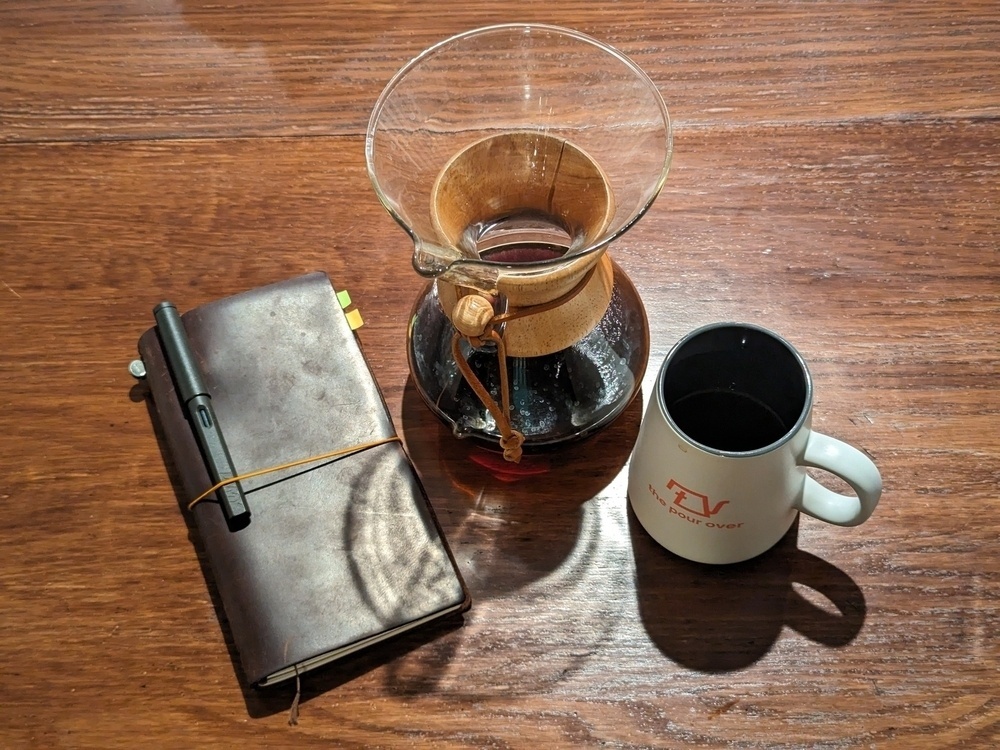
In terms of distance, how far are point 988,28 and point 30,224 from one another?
30.2 inches

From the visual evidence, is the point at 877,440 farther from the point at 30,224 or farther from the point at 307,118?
the point at 30,224

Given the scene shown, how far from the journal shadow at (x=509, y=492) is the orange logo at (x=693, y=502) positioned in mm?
87

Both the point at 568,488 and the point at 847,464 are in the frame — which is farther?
the point at 568,488

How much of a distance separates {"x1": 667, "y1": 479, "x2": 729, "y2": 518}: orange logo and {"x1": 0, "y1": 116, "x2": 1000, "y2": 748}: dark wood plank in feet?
0.24

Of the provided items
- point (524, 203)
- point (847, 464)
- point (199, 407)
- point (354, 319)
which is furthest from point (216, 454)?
point (847, 464)

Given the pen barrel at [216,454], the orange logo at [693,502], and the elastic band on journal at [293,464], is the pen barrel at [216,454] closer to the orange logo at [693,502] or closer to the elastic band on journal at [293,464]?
the elastic band on journal at [293,464]

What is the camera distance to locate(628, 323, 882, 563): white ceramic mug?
0.48m

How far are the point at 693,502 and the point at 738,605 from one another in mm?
92

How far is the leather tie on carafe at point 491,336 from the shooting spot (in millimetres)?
485

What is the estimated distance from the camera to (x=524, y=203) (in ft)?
1.87

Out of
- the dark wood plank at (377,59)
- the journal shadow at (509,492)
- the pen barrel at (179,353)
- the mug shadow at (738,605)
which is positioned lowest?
the mug shadow at (738,605)

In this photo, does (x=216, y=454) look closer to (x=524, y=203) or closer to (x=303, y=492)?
(x=303, y=492)

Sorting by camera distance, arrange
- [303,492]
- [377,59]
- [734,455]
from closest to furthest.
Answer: [734,455] → [303,492] → [377,59]

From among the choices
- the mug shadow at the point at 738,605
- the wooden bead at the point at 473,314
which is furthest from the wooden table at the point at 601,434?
the wooden bead at the point at 473,314
